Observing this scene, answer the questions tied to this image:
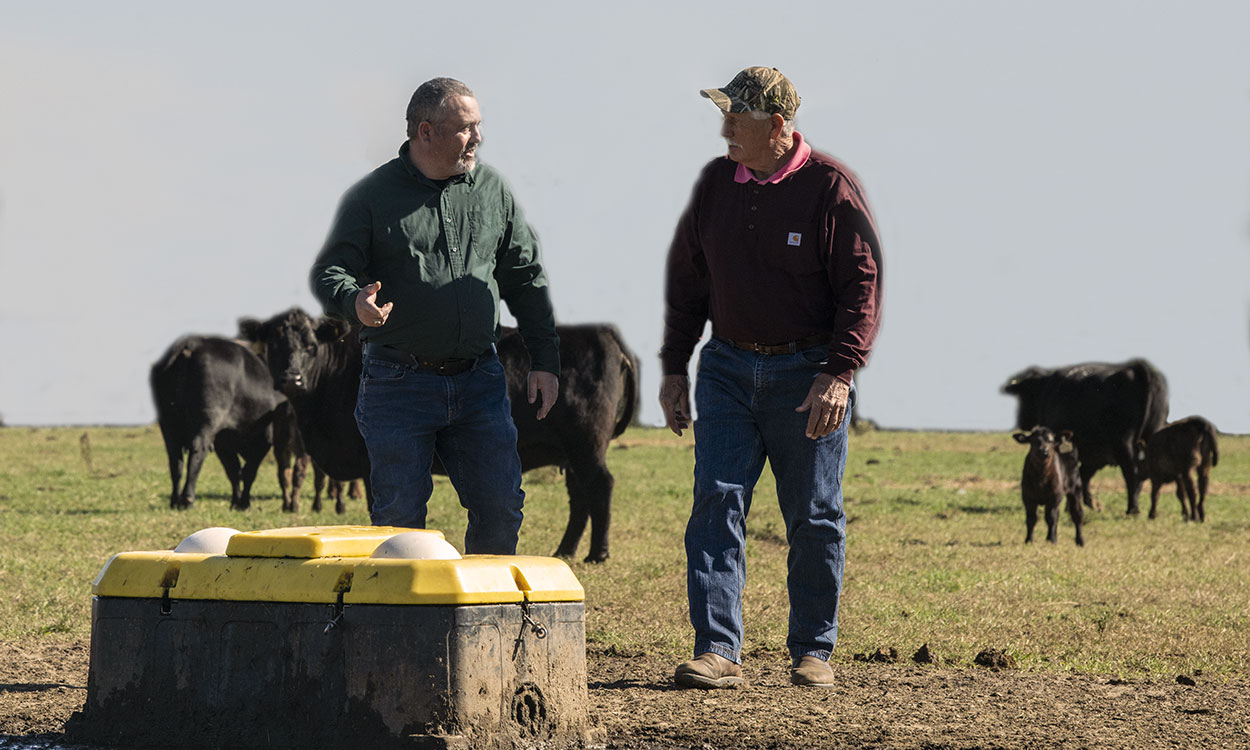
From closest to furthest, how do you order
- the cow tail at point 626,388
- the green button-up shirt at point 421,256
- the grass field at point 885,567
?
the green button-up shirt at point 421,256 < the grass field at point 885,567 < the cow tail at point 626,388

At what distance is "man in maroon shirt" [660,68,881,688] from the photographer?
5.10 metres

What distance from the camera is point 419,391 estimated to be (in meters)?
5.10

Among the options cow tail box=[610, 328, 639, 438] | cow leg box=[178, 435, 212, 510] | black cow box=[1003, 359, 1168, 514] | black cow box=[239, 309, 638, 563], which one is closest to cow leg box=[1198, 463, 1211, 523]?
black cow box=[1003, 359, 1168, 514]

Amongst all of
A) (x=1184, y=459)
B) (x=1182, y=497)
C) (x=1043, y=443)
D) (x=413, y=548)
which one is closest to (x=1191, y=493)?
(x=1182, y=497)

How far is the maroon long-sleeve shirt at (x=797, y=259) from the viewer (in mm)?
5082

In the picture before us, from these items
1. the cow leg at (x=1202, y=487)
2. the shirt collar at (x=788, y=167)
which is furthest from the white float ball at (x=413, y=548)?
the cow leg at (x=1202, y=487)

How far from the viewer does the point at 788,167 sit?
525 cm

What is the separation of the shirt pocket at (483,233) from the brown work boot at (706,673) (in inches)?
60.6

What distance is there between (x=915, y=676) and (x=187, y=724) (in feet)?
9.03

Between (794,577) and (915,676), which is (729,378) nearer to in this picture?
(794,577)

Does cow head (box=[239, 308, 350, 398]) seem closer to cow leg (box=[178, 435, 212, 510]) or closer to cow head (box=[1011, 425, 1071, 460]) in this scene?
cow leg (box=[178, 435, 212, 510])

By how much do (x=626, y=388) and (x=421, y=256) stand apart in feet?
22.5

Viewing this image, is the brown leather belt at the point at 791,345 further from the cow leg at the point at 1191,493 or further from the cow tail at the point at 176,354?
the cow leg at the point at 1191,493

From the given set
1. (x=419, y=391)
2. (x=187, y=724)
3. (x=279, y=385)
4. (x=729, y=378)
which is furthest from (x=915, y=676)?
(x=279, y=385)
